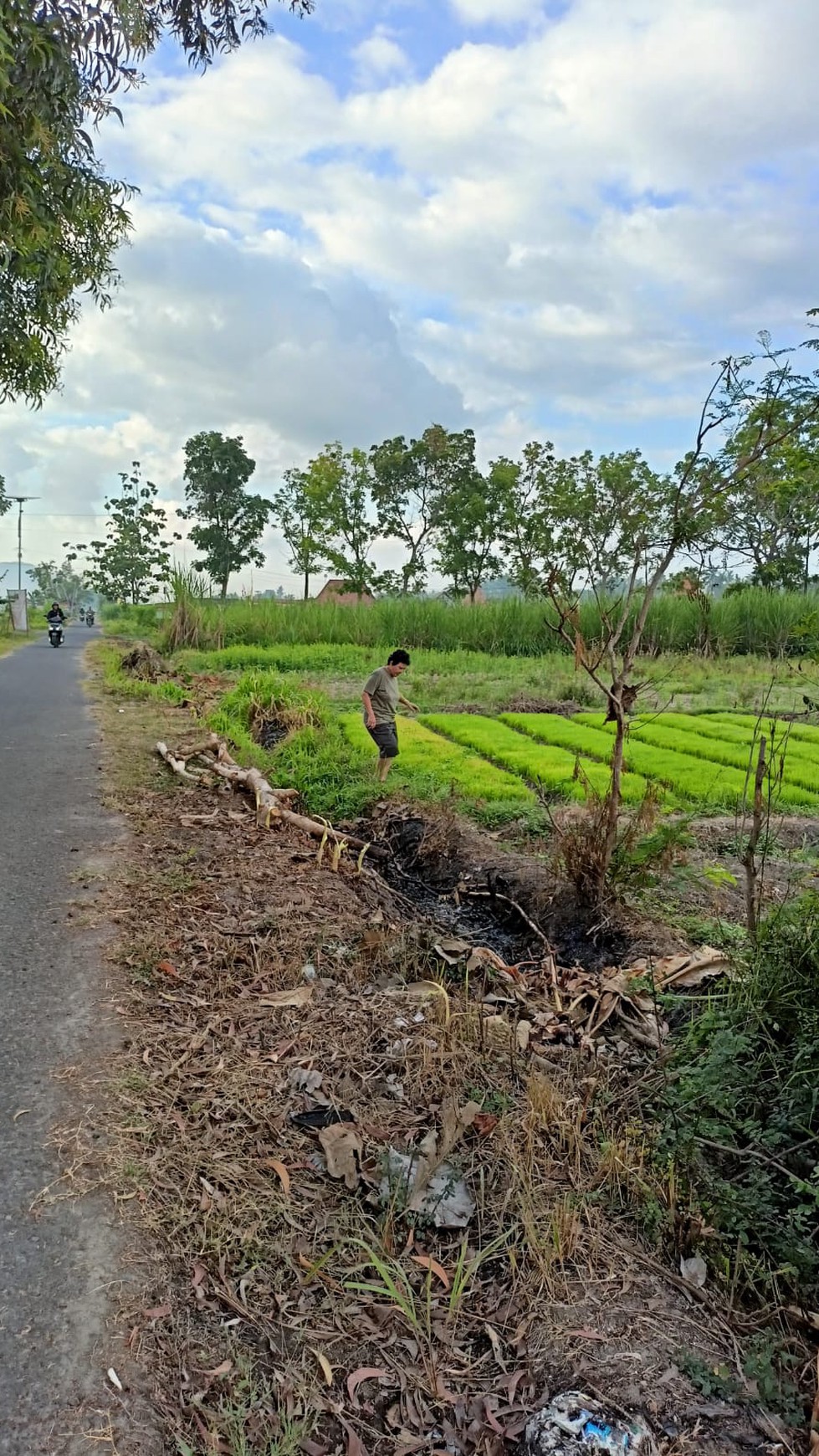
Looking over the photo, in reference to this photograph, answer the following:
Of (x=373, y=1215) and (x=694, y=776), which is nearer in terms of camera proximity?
(x=373, y=1215)

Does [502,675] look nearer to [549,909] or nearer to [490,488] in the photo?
[549,909]

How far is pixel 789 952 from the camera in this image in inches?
101

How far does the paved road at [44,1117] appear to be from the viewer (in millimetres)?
1780

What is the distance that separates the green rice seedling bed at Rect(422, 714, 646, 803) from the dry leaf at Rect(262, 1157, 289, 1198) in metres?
3.44

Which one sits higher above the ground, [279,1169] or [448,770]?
[448,770]

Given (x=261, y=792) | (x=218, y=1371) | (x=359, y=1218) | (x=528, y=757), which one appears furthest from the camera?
(x=528, y=757)

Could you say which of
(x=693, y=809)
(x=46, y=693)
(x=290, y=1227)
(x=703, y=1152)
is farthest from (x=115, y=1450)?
(x=46, y=693)

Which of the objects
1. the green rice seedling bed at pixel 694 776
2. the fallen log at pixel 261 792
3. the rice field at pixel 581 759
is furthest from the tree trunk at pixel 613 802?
the green rice seedling bed at pixel 694 776

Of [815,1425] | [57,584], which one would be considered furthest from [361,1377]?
[57,584]

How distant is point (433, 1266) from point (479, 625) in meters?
20.2

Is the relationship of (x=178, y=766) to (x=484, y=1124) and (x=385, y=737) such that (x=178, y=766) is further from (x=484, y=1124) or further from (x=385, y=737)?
(x=484, y=1124)

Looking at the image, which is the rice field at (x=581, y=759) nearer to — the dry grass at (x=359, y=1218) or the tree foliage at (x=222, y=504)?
the dry grass at (x=359, y=1218)

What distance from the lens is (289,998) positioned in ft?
11.4

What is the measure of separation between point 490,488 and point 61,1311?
3282cm
